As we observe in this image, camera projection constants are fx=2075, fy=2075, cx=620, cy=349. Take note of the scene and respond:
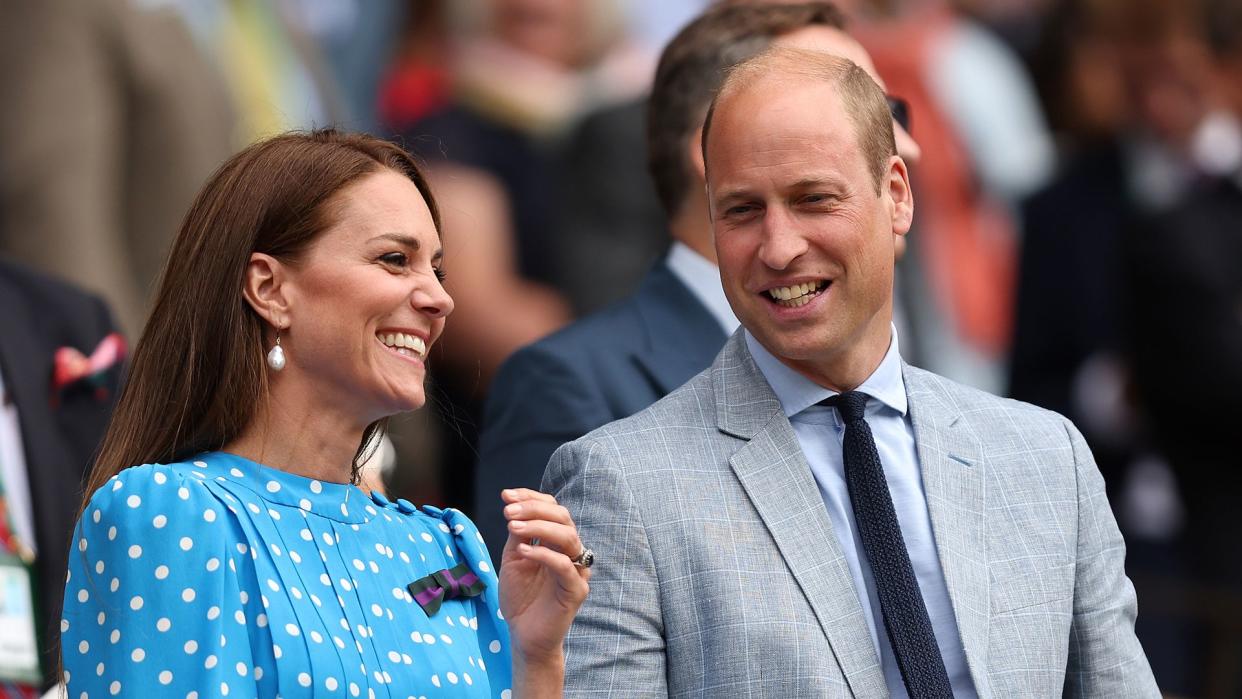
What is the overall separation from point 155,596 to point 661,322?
1678 millimetres

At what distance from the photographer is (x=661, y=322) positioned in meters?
4.45

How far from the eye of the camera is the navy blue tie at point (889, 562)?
10.9ft

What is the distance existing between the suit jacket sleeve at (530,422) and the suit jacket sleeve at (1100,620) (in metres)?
1.04

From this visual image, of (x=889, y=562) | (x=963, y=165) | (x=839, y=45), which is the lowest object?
(x=889, y=562)

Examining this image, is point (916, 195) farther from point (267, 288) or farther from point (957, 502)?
point (267, 288)

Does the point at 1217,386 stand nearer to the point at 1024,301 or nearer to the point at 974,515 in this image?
the point at 1024,301

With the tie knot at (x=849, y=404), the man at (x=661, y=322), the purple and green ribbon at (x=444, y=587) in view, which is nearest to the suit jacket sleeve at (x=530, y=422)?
the man at (x=661, y=322)

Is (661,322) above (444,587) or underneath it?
above

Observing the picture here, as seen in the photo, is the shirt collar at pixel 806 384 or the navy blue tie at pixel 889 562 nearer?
the navy blue tie at pixel 889 562

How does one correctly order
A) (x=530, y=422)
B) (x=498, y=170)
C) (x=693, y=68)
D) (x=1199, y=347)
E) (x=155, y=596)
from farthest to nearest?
(x=498, y=170), (x=1199, y=347), (x=693, y=68), (x=530, y=422), (x=155, y=596)

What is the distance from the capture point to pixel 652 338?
4.39 m

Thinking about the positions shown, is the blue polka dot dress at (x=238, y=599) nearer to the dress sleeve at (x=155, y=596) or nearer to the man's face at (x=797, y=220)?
the dress sleeve at (x=155, y=596)

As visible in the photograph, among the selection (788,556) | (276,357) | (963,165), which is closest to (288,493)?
(276,357)

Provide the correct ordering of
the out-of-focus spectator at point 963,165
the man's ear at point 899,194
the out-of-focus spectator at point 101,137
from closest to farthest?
the man's ear at point 899,194
the out-of-focus spectator at point 101,137
the out-of-focus spectator at point 963,165
